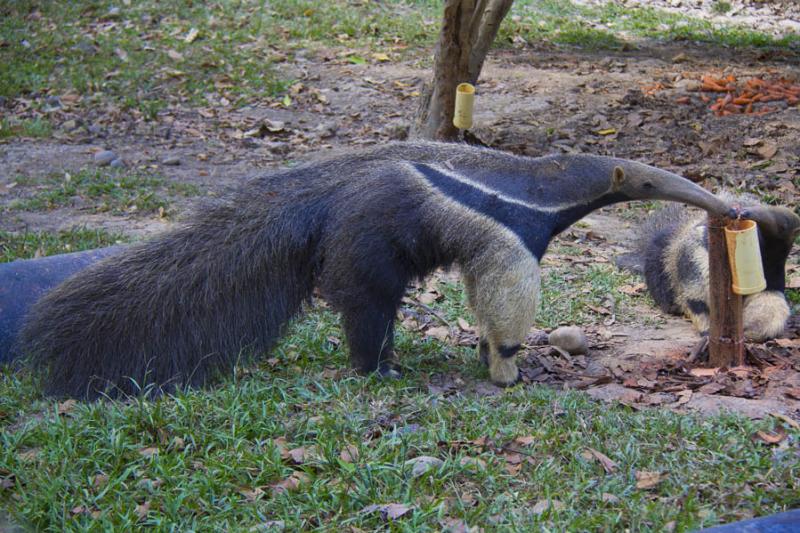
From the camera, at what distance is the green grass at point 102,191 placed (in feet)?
28.3

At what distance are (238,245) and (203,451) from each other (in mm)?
1367

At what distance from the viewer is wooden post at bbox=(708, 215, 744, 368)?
5.32m

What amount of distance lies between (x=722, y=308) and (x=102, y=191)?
20.7 ft

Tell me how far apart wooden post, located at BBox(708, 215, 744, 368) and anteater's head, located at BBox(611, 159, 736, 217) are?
0.10 metres

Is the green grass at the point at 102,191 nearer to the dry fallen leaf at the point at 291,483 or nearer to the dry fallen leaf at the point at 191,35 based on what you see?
the dry fallen leaf at the point at 191,35

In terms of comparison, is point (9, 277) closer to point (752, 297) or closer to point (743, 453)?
point (743, 453)

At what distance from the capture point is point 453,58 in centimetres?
912

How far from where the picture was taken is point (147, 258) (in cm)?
497

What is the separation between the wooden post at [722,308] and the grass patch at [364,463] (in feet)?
3.97

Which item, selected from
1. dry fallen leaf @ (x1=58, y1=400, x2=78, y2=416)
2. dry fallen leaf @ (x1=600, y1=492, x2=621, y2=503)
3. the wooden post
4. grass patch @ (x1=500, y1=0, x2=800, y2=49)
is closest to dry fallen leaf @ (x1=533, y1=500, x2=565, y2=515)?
dry fallen leaf @ (x1=600, y1=492, x2=621, y2=503)

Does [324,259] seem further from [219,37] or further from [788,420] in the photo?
[219,37]

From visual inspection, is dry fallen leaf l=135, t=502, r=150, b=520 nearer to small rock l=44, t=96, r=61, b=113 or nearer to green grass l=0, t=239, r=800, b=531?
green grass l=0, t=239, r=800, b=531

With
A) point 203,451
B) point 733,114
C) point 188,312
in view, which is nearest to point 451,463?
point 203,451

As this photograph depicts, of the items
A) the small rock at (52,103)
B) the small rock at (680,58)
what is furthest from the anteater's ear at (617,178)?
the small rock at (680,58)
